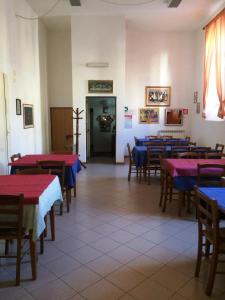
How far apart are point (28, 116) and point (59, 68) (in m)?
3.11

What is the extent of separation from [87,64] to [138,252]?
21.5ft

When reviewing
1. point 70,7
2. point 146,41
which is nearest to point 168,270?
point 70,7

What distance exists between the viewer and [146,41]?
9.37m

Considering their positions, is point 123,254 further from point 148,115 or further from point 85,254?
point 148,115

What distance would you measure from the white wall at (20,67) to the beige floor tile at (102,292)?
13.5ft

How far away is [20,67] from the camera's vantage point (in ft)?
21.5

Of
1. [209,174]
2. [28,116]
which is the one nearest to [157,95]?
[28,116]

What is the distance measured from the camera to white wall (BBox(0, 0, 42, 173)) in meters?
5.60

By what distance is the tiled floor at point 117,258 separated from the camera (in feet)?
7.64

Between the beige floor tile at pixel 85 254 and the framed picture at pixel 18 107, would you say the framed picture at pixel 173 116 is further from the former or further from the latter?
the beige floor tile at pixel 85 254

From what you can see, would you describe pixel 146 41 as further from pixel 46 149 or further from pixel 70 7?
pixel 46 149

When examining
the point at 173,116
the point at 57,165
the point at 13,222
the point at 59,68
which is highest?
the point at 59,68

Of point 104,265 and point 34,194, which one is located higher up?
point 34,194

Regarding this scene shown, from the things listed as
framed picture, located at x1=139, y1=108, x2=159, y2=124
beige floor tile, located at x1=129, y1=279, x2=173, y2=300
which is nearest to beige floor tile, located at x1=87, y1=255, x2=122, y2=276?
beige floor tile, located at x1=129, y1=279, x2=173, y2=300
